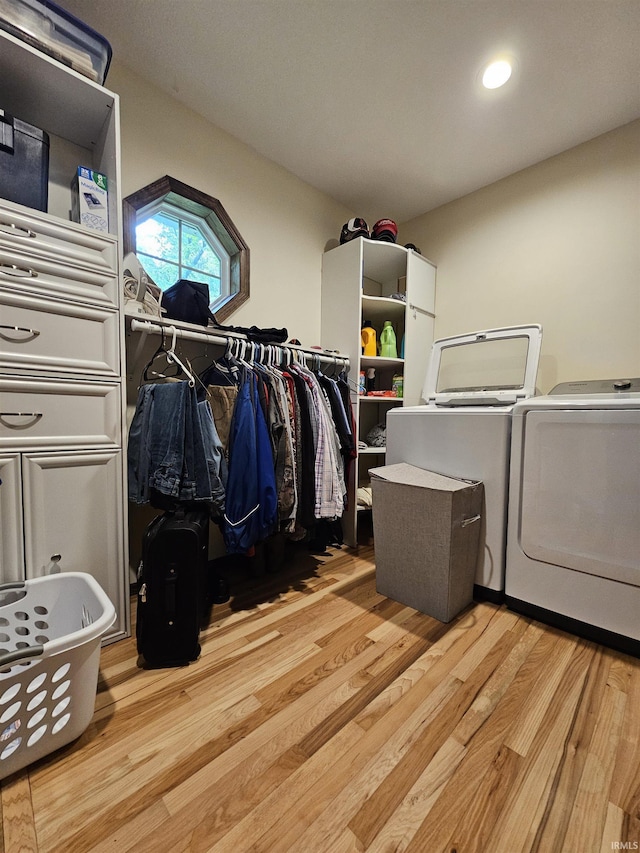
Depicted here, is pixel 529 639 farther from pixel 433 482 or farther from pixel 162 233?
pixel 162 233

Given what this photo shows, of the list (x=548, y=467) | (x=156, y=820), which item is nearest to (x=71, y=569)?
(x=156, y=820)

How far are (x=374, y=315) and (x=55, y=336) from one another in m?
2.07

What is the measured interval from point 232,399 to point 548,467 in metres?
1.35

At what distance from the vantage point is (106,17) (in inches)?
54.3

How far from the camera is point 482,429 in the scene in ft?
5.15

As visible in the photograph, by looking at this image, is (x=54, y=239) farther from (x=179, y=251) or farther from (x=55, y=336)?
(x=179, y=251)

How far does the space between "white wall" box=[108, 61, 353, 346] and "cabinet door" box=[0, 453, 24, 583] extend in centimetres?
128

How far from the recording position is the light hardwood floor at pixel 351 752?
70cm

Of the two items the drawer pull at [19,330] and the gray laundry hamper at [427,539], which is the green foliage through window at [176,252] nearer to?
the drawer pull at [19,330]

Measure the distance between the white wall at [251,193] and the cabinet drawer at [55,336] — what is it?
86 cm

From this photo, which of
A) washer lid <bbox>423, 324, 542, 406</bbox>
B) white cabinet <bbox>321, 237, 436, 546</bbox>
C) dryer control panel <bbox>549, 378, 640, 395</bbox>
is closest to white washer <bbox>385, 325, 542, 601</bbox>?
washer lid <bbox>423, 324, 542, 406</bbox>

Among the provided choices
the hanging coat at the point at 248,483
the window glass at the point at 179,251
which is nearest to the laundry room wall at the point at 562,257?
the window glass at the point at 179,251

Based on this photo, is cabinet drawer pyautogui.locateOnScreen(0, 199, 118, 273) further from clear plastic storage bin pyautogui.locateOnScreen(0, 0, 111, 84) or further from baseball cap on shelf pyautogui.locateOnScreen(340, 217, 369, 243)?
baseball cap on shelf pyautogui.locateOnScreen(340, 217, 369, 243)

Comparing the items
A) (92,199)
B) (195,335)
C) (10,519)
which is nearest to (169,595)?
(10,519)
